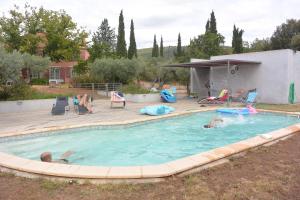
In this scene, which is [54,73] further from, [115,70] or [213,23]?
[213,23]

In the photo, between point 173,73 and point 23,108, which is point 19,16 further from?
point 23,108

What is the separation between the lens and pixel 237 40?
3819 cm

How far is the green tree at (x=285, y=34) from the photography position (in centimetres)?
3527

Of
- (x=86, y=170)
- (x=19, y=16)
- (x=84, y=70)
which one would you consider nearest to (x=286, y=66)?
(x=86, y=170)

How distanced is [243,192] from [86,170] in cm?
224

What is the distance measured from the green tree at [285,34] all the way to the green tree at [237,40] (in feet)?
14.0

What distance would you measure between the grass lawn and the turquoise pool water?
2.38 meters

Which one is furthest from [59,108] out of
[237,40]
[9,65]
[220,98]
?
[237,40]

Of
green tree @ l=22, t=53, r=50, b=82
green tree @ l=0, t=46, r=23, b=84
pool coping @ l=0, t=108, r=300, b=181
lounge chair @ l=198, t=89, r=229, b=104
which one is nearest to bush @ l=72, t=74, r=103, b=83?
green tree @ l=22, t=53, r=50, b=82

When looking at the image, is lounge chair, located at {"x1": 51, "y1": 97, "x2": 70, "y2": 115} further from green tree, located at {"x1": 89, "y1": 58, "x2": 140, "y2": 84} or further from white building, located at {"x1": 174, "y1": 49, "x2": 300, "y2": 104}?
green tree, located at {"x1": 89, "y1": 58, "x2": 140, "y2": 84}

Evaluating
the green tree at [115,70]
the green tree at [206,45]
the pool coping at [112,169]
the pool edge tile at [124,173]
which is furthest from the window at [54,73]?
the pool edge tile at [124,173]

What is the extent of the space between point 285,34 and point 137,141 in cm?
3513

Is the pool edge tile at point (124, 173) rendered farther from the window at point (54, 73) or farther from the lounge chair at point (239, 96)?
the window at point (54, 73)

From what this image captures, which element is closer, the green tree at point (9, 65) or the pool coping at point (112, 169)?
the pool coping at point (112, 169)
